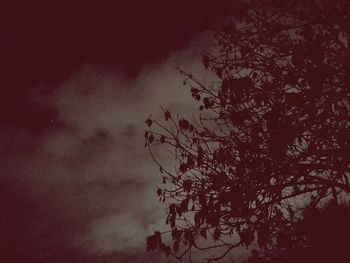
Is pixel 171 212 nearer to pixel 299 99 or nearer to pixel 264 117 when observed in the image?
pixel 264 117

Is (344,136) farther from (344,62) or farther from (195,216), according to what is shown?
(195,216)

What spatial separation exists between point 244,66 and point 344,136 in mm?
2571

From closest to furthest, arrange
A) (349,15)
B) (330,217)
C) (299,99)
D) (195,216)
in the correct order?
1. (195,216)
2. (299,99)
3. (349,15)
4. (330,217)

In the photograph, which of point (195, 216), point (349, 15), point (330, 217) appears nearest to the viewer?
point (195, 216)

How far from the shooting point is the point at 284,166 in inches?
310

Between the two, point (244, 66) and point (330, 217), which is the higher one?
point (244, 66)

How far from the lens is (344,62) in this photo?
28.0 ft

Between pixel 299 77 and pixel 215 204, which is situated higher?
pixel 299 77

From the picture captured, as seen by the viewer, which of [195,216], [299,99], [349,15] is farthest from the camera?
[349,15]

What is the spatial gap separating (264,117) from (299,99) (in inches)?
30.5

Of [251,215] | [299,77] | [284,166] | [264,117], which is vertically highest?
[299,77]

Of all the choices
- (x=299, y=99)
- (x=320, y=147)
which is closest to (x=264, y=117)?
(x=299, y=99)

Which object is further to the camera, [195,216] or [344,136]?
[344,136]

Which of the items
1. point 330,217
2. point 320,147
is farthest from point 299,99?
point 330,217
